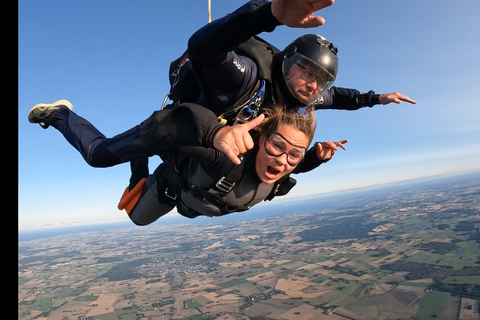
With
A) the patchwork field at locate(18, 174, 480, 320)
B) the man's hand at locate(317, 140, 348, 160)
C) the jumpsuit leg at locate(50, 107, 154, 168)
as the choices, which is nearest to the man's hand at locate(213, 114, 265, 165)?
the jumpsuit leg at locate(50, 107, 154, 168)

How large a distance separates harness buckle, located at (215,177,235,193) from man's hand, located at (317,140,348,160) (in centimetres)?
102

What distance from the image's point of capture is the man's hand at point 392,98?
3.04 m

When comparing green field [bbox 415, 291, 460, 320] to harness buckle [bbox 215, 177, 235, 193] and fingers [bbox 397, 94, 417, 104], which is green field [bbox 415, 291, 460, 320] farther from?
harness buckle [bbox 215, 177, 235, 193]

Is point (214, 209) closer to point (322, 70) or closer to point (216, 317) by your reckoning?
point (322, 70)

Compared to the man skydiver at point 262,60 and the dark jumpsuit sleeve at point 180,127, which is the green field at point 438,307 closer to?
the man skydiver at point 262,60

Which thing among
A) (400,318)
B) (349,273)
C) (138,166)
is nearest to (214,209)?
(138,166)

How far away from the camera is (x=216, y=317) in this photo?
758 inches

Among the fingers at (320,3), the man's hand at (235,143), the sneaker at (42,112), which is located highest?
the sneaker at (42,112)

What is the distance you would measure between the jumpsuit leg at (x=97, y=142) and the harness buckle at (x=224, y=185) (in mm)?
652

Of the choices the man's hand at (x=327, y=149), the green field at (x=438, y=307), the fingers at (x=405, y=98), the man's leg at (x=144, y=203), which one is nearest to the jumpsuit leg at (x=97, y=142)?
the man's leg at (x=144, y=203)

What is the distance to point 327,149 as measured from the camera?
2670mm

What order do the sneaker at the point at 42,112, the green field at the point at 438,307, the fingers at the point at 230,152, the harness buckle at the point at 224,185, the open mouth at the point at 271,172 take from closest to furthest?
1. the fingers at the point at 230,152
2. the harness buckle at the point at 224,185
3. the open mouth at the point at 271,172
4. the sneaker at the point at 42,112
5. the green field at the point at 438,307

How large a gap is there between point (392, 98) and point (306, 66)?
145 centimetres
